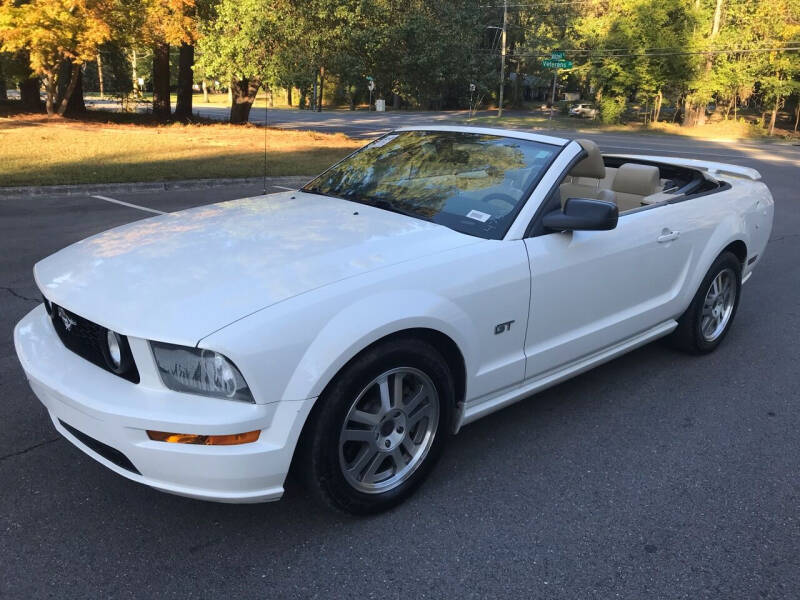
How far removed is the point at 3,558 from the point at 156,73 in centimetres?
2627

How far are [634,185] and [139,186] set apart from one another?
8.87m

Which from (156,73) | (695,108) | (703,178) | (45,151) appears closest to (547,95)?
(695,108)

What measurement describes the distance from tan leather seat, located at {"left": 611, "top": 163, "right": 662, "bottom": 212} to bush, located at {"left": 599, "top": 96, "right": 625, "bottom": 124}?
39.0 metres

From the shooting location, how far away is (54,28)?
1855 cm

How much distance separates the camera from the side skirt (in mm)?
3199

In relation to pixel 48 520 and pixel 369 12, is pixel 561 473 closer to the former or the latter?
pixel 48 520

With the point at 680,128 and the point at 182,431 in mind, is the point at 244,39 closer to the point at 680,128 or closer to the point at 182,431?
the point at 182,431

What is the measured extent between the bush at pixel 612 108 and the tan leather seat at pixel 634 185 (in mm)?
38964

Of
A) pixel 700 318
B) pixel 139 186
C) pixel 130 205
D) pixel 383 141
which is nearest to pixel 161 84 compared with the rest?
pixel 139 186

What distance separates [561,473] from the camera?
328cm

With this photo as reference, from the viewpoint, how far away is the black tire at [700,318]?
4527 millimetres

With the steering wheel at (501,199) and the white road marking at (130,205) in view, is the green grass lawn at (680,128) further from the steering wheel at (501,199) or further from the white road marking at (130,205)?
the steering wheel at (501,199)

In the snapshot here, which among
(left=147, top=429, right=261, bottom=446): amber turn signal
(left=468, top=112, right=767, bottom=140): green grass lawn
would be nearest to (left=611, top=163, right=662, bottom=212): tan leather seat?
(left=147, top=429, right=261, bottom=446): amber turn signal

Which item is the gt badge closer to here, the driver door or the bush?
the driver door
